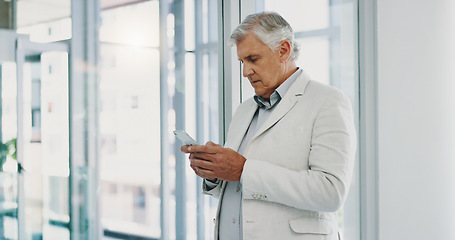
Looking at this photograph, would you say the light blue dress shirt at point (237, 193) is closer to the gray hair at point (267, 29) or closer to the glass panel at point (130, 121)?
the gray hair at point (267, 29)

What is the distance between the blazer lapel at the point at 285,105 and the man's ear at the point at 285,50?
10 centimetres

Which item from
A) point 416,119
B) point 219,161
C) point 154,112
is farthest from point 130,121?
point 416,119

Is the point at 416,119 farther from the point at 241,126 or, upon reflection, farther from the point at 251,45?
the point at 251,45

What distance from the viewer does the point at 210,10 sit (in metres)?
2.12

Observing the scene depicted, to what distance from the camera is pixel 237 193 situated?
1.60 metres

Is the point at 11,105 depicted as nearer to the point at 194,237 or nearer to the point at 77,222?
the point at 77,222

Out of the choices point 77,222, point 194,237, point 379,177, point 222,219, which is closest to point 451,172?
point 379,177

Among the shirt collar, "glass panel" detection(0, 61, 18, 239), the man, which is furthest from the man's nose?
"glass panel" detection(0, 61, 18, 239)

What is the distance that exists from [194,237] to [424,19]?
2142mm

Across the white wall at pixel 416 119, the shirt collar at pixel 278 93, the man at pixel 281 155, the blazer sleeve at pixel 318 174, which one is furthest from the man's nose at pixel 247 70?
the white wall at pixel 416 119

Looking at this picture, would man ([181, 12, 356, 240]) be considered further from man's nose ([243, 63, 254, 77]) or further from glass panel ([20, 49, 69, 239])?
glass panel ([20, 49, 69, 239])

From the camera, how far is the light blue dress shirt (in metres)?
1.58

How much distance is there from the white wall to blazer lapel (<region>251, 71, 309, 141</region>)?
1.43m

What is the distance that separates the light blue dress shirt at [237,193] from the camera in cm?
158
